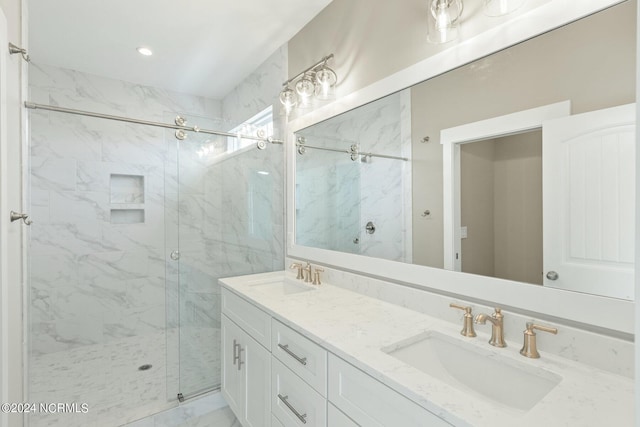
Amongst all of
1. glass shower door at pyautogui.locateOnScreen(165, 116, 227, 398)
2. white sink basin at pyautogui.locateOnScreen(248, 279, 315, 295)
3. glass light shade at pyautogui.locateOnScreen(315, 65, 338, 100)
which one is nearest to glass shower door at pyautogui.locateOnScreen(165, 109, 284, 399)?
glass shower door at pyautogui.locateOnScreen(165, 116, 227, 398)

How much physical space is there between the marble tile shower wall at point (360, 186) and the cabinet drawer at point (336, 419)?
70cm

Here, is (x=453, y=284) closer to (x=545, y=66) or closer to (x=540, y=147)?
(x=540, y=147)

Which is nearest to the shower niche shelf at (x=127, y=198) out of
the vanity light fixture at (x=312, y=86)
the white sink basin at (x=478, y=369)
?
the vanity light fixture at (x=312, y=86)

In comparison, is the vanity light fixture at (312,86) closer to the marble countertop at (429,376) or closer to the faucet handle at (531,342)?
the marble countertop at (429,376)

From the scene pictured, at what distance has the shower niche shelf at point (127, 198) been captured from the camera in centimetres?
289

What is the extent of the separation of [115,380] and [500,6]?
10.6 ft

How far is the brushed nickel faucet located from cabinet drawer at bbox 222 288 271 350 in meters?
0.87

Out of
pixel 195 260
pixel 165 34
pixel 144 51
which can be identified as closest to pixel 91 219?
pixel 195 260

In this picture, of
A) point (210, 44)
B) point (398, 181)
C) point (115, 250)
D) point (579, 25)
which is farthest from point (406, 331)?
point (115, 250)

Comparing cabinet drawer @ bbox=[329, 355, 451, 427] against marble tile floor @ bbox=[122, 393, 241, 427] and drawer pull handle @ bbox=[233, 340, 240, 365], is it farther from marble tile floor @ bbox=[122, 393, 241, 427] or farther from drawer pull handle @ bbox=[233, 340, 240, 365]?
marble tile floor @ bbox=[122, 393, 241, 427]

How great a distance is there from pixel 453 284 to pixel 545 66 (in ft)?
2.68

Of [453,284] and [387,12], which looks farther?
[387,12]

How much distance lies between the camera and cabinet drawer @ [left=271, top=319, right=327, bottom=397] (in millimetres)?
1035

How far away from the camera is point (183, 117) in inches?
82.9
